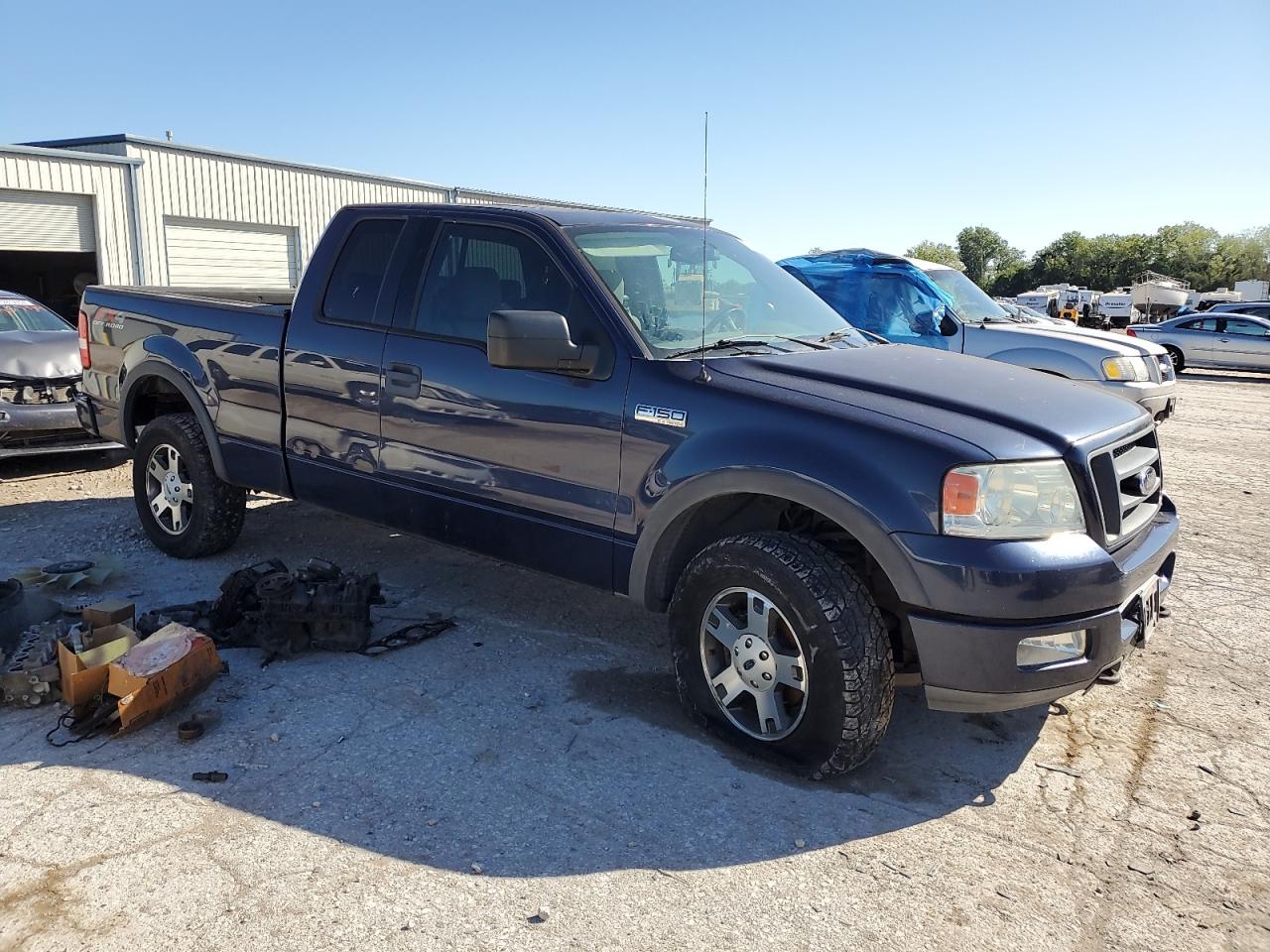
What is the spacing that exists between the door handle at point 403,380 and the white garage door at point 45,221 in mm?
13099

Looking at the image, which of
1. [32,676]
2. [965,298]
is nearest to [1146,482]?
[32,676]

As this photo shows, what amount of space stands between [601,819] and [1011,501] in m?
1.66

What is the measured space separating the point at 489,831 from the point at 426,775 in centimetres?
44

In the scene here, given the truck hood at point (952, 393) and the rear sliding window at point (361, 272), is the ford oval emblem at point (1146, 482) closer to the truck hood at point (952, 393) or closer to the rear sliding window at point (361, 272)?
the truck hood at point (952, 393)

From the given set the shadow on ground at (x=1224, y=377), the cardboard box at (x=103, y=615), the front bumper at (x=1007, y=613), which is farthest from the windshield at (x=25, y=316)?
the shadow on ground at (x=1224, y=377)

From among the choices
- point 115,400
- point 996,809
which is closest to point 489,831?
point 996,809

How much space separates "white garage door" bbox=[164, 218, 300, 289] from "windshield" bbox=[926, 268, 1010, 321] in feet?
34.6

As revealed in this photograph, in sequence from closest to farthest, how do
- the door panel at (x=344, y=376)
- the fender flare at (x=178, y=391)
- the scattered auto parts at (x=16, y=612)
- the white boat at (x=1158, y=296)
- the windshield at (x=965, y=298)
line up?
the scattered auto parts at (x=16, y=612) → the door panel at (x=344, y=376) → the fender flare at (x=178, y=391) → the windshield at (x=965, y=298) → the white boat at (x=1158, y=296)

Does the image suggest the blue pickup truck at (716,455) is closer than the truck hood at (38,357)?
Yes

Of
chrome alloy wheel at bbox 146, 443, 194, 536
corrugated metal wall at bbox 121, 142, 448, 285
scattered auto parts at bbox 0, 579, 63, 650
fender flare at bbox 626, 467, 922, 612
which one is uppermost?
corrugated metal wall at bbox 121, 142, 448, 285

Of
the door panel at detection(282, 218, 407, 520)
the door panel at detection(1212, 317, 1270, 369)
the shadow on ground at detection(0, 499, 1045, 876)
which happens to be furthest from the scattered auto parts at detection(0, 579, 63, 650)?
the door panel at detection(1212, 317, 1270, 369)

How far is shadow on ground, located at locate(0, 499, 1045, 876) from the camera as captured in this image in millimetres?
3088

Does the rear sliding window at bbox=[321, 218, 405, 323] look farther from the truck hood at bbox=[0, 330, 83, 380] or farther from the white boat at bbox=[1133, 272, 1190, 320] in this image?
the white boat at bbox=[1133, 272, 1190, 320]

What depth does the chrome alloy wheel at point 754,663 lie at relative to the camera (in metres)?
→ 3.41
